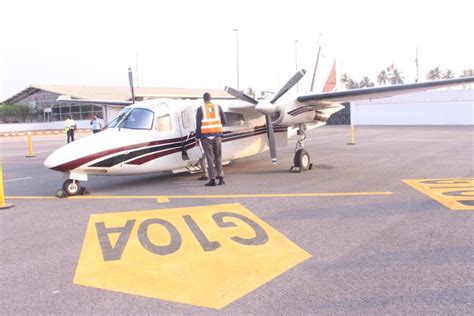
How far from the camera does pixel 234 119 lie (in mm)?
12781

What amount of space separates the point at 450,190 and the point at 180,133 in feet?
21.4

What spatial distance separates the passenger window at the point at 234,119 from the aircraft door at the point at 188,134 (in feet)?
4.85

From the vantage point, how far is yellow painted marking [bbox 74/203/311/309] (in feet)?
14.4

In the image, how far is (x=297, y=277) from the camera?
15.0 ft

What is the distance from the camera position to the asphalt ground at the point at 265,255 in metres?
4.02

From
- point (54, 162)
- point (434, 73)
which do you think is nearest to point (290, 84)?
point (54, 162)

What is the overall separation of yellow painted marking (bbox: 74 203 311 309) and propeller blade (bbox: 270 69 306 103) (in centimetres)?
535

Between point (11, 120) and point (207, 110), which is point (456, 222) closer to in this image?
point (207, 110)

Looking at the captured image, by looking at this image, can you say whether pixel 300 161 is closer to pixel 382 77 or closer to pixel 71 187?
pixel 71 187

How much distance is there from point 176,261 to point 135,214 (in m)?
2.63

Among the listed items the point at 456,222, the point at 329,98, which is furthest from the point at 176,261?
the point at 329,98

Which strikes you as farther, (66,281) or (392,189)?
(392,189)

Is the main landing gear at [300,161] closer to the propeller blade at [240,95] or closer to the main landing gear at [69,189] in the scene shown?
the propeller blade at [240,95]

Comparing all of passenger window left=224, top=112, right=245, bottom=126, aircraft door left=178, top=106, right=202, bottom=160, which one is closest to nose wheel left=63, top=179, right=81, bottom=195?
aircraft door left=178, top=106, right=202, bottom=160
